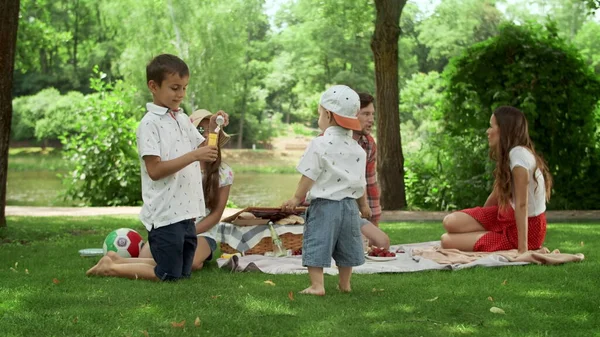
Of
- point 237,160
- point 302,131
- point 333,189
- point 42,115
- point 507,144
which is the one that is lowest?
point 333,189

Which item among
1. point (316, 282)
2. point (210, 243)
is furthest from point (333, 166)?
point (210, 243)

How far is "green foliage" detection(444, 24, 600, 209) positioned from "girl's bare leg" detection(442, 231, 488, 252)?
5416 millimetres

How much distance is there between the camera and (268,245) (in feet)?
22.1

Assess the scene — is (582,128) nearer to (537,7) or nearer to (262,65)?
(262,65)

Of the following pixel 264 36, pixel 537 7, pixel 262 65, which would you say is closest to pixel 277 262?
pixel 262 65

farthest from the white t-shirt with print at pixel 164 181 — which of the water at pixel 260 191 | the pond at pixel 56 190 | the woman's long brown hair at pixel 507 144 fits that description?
the water at pixel 260 191

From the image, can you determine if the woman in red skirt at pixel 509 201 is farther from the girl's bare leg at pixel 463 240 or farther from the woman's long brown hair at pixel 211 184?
the woman's long brown hair at pixel 211 184

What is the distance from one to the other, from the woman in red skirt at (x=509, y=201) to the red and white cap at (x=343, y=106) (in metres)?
2.13

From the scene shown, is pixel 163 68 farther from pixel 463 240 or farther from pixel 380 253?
pixel 463 240

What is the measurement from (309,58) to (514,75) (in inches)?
1407

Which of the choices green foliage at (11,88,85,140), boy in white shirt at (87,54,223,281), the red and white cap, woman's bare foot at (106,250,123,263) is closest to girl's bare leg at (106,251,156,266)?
woman's bare foot at (106,250,123,263)

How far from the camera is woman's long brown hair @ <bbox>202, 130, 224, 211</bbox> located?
19.7 ft

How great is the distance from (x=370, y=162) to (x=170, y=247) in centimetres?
229

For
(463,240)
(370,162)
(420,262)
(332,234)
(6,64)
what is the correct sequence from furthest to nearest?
(6,64), (463,240), (370,162), (420,262), (332,234)
